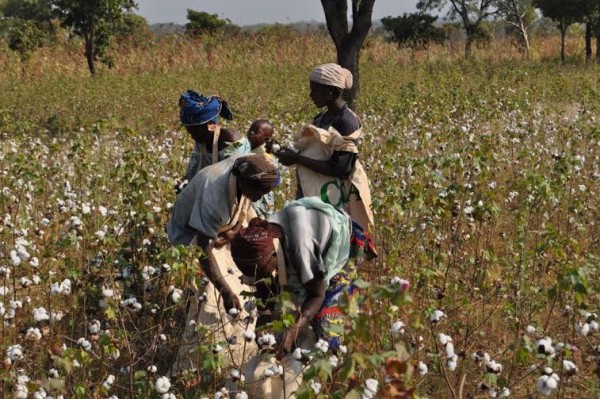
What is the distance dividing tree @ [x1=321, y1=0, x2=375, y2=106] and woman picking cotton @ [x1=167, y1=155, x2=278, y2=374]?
278 inches

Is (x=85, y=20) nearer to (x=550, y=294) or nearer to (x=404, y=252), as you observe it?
(x=404, y=252)

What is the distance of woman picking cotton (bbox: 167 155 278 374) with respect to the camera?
3.01 meters

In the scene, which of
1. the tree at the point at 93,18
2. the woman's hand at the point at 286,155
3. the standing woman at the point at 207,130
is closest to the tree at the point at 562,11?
the tree at the point at 93,18

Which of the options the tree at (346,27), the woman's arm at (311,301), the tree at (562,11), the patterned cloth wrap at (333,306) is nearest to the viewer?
the woman's arm at (311,301)

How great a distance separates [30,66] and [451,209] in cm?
1478

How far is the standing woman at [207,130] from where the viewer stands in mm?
3527

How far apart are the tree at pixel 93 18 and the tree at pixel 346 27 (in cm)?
624

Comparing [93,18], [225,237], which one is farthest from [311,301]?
[93,18]

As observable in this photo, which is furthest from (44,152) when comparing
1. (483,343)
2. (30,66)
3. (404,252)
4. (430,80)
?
(30,66)

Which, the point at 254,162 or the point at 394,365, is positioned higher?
the point at 254,162

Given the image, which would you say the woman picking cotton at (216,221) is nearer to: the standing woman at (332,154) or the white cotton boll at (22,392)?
the standing woman at (332,154)


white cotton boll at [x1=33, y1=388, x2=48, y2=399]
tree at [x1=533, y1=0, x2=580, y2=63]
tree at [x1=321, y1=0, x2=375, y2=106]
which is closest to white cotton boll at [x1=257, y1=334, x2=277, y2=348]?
white cotton boll at [x1=33, y1=388, x2=48, y2=399]

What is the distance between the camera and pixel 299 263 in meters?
2.66

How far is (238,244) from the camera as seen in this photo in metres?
Result: 2.60
